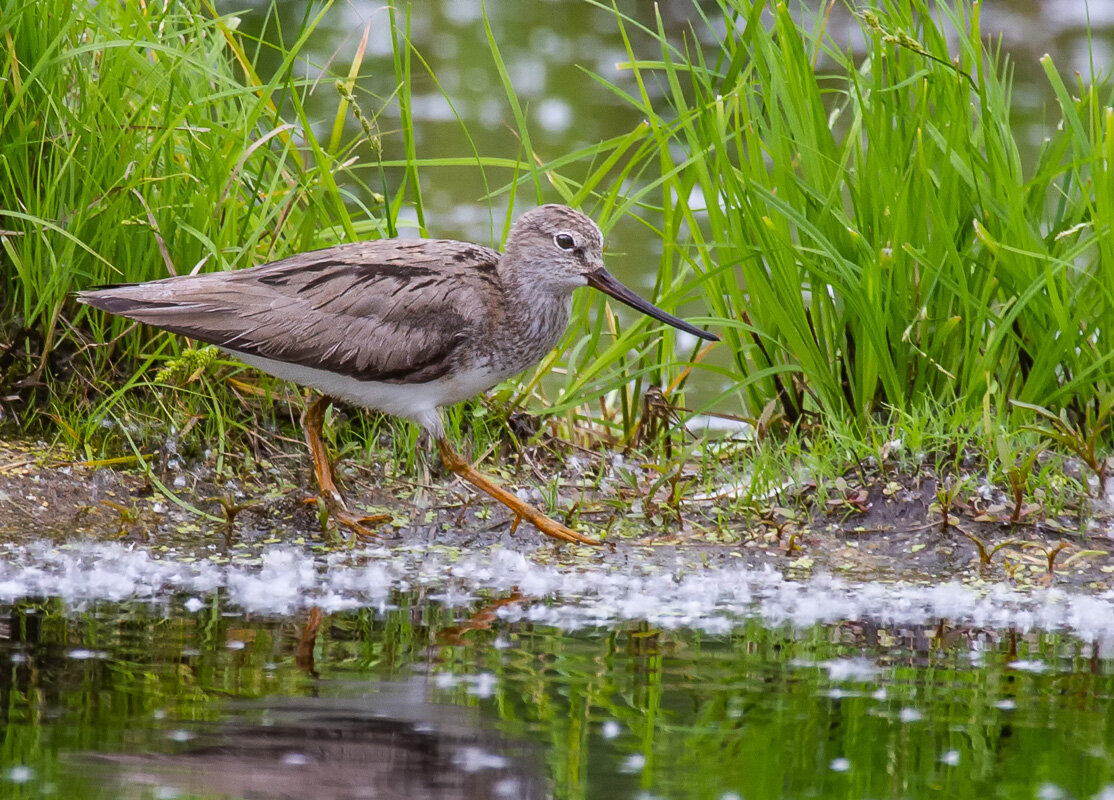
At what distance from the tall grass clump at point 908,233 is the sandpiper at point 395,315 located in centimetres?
54

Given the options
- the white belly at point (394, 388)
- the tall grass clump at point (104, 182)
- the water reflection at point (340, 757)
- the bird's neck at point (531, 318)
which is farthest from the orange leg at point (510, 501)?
the water reflection at point (340, 757)

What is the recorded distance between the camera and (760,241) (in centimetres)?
585

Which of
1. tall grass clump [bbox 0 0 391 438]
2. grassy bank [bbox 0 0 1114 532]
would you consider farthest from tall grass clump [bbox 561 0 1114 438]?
tall grass clump [bbox 0 0 391 438]

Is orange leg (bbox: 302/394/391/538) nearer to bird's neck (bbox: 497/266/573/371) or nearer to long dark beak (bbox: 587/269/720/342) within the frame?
bird's neck (bbox: 497/266/573/371)

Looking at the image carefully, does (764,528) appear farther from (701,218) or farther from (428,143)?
(428,143)

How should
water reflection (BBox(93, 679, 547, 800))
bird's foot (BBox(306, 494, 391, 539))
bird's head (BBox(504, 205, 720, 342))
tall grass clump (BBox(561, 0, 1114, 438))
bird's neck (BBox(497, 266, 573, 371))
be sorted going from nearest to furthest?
water reflection (BBox(93, 679, 547, 800)) < bird's foot (BBox(306, 494, 391, 539)) < tall grass clump (BBox(561, 0, 1114, 438)) < bird's neck (BBox(497, 266, 573, 371)) < bird's head (BBox(504, 205, 720, 342))

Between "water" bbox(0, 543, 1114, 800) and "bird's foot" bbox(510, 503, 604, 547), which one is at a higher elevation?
"bird's foot" bbox(510, 503, 604, 547)

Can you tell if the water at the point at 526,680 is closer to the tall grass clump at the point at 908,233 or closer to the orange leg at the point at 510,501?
the orange leg at the point at 510,501

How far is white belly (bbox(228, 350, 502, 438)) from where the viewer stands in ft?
18.4

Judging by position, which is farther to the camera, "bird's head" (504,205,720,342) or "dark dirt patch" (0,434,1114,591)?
"bird's head" (504,205,720,342)

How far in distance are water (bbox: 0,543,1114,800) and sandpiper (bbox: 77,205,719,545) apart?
0.63 meters

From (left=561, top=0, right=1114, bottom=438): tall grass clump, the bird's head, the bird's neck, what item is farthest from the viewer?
the bird's head

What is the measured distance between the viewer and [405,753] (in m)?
3.43

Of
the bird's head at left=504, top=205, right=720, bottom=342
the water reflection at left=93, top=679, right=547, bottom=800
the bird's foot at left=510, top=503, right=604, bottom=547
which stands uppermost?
the bird's head at left=504, top=205, right=720, bottom=342
